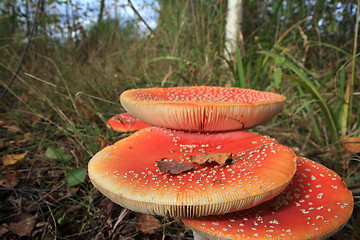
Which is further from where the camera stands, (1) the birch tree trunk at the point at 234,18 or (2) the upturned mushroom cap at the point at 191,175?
(1) the birch tree trunk at the point at 234,18

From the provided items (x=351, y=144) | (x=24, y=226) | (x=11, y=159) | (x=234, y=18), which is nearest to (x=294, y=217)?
(x=351, y=144)

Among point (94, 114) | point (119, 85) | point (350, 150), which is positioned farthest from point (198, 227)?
point (119, 85)

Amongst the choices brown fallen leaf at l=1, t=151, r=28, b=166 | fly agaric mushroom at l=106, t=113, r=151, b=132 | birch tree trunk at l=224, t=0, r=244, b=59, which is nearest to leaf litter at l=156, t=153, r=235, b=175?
fly agaric mushroom at l=106, t=113, r=151, b=132

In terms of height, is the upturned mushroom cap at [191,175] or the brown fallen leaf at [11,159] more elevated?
the upturned mushroom cap at [191,175]

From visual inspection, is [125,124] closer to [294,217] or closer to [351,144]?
[294,217]

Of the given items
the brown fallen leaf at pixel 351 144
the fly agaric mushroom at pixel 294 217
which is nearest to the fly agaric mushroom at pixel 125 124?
the fly agaric mushroom at pixel 294 217

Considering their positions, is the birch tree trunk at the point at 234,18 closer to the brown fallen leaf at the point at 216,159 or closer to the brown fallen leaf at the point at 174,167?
the brown fallen leaf at the point at 216,159

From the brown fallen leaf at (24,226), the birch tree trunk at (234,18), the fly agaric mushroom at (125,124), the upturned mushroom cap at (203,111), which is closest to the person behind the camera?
the upturned mushroom cap at (203,111)
